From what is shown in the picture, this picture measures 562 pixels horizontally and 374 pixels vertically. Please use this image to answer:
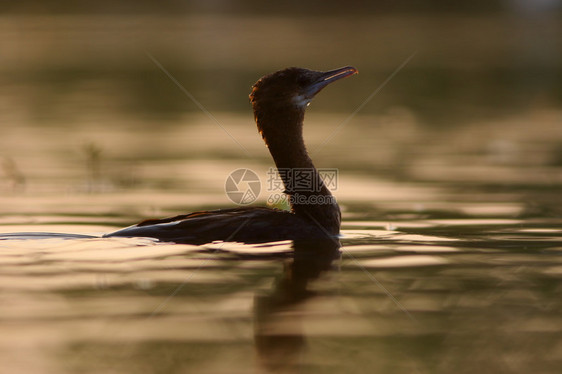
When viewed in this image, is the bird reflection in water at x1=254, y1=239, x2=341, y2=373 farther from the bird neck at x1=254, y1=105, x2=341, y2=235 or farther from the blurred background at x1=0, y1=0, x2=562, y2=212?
the blurred background at x1=0, y1=0, x2=562, y2=212

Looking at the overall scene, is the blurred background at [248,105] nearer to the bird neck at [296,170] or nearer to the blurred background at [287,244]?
the blurred background at [287,244]

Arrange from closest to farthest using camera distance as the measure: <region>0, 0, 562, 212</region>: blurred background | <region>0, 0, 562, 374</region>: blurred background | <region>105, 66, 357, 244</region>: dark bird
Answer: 1. <region>0, 0, 562, 374</region>: blurred background
2. <region>105, 66, 357, 244</region>: dark bird
3. <region>0, 0, 562, 212</region>: blurred background

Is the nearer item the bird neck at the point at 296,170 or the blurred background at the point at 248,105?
the bird neck at the point at 296,170

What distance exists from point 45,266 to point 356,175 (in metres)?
5.09

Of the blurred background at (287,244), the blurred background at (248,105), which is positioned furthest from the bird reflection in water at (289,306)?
the blurred background at (248,105)

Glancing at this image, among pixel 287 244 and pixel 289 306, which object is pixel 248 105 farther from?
pixel 289 306

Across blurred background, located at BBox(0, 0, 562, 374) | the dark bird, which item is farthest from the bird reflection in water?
the dark bird

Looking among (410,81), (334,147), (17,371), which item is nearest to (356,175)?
(334,147)

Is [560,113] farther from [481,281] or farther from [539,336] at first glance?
[539,336]

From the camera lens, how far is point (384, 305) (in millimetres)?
6094

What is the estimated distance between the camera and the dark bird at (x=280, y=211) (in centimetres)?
788

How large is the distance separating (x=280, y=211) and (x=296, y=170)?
474 millimetres

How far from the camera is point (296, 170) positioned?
8.51 metres

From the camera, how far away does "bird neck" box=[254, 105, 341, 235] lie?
27.1 ft
